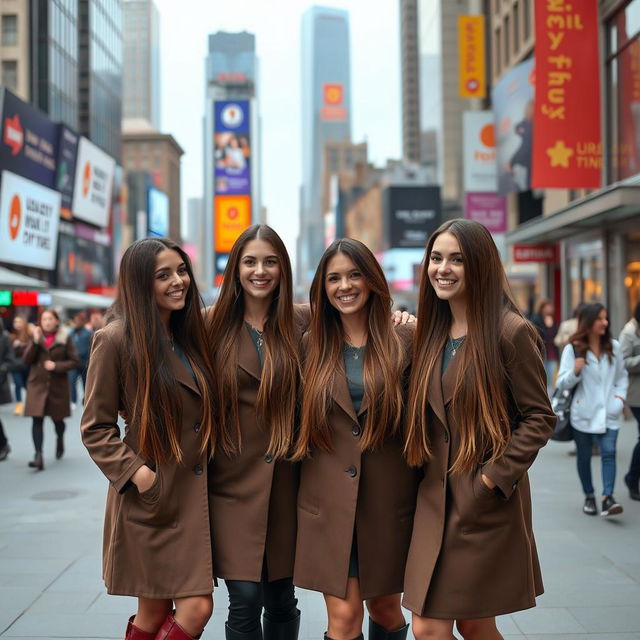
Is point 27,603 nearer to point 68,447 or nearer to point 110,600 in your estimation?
point 110,600

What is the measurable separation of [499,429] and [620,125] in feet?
54.6

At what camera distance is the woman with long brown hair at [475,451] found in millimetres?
3230

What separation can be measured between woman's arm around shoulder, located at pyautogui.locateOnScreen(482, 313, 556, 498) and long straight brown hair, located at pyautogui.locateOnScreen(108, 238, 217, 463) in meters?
1.23

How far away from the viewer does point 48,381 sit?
35.7 feet

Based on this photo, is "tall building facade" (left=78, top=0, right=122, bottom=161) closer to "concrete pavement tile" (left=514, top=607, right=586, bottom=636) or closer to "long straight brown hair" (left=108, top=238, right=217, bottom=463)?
"concrete pavement tile" (left=514, top=607, right=586, bottom=636)

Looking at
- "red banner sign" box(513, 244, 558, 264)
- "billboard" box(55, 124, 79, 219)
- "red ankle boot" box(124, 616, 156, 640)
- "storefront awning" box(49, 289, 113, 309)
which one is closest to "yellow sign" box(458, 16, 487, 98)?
"red banner sign" box(513, 244, 558, 264)

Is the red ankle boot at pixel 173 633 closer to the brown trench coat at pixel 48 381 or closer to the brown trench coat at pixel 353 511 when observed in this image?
the brown trench coat at pixel 353 511

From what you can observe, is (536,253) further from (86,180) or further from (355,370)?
(86,180)

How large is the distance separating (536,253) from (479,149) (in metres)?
8.49

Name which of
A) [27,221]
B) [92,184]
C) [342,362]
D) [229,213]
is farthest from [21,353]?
[229,213]

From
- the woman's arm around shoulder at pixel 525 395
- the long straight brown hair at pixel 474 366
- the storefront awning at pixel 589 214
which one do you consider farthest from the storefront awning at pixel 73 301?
the woman's arm around shoulder at pixel 525 395

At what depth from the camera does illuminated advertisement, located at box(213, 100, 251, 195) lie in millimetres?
56844

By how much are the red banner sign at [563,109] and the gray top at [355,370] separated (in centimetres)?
1452

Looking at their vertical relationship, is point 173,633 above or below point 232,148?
below
